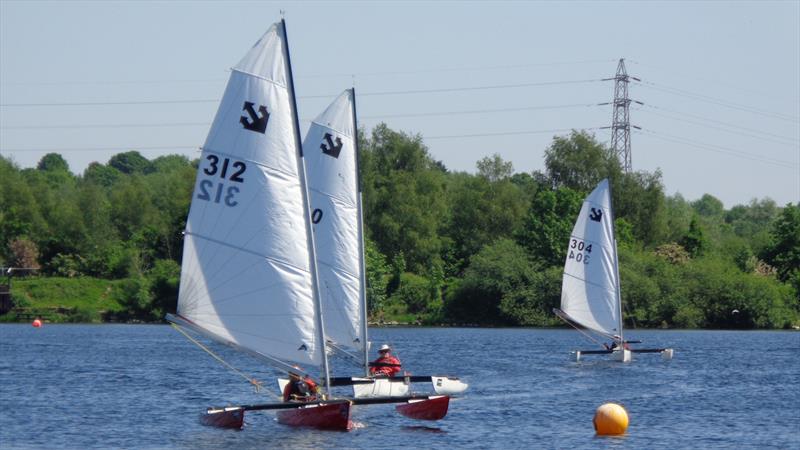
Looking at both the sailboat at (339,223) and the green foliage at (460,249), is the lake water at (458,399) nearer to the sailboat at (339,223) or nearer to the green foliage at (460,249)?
the sailboat at (339,223)

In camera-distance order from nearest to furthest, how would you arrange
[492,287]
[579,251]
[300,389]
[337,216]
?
[300,389]
[337,216]
[579,251]
[492,287]

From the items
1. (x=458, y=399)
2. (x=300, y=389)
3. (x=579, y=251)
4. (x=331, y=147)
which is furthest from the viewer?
(x=579, y=251)

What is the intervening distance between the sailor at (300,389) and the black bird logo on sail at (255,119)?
6.27 m

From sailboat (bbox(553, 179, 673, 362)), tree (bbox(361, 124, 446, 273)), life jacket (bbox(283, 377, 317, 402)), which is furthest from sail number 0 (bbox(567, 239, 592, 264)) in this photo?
tree (bbox(361, 124, 446, 273))

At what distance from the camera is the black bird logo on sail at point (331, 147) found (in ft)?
130

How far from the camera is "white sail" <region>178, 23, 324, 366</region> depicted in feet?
101

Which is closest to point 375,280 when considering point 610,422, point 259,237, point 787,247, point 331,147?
point 787,247

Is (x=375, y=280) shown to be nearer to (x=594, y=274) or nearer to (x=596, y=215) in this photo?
(x=594, y=274)

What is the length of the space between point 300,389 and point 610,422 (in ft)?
26.0

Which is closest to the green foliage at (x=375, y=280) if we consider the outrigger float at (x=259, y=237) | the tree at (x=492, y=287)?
the tree at (x=492, y=287)

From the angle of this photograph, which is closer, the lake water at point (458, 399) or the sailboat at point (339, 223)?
the lake water at point (458, 399)

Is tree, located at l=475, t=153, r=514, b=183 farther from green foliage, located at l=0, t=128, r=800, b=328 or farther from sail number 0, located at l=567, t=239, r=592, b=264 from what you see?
sail number 0, located at l=567, t=239, r=592, b=264

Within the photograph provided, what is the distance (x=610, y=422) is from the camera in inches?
1350

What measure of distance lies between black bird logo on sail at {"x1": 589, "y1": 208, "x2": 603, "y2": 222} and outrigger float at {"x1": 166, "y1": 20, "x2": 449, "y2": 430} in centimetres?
3305
